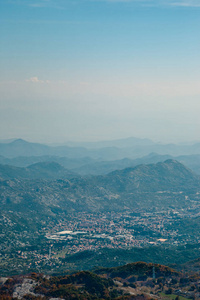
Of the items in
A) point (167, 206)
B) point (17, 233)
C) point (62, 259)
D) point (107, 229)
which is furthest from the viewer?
point (167, 206)

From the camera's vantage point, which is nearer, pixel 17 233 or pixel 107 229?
pixel 17 233

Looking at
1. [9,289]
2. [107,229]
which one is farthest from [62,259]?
[9,289]

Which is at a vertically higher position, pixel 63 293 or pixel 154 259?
pixel 63 293

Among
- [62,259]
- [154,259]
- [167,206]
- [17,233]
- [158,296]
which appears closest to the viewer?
[158,296]

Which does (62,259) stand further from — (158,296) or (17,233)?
(158,296)

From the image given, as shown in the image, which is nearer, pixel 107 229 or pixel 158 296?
pixel 158 296

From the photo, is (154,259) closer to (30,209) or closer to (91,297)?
(91,297)

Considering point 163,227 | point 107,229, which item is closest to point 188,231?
point 163,227

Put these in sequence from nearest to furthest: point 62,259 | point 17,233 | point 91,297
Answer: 1. point 91,297
2. point 62,259
3. point 17,233

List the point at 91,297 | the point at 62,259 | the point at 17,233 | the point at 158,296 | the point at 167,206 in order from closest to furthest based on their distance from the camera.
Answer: the point at 91,297 → the point at 158,296 → the point at 62,259 → the point at 17,233 → the point at 167,206
